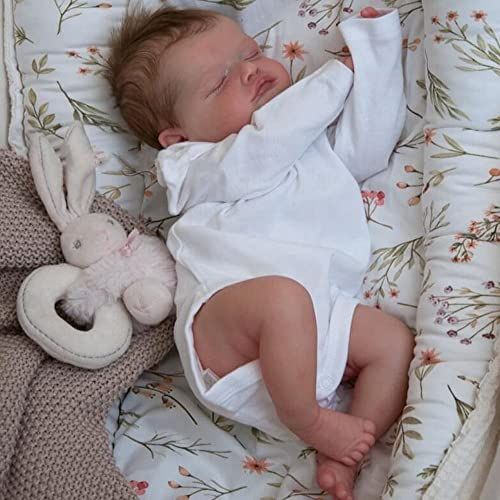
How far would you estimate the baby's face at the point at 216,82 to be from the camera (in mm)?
1364

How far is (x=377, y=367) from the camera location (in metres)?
1.21

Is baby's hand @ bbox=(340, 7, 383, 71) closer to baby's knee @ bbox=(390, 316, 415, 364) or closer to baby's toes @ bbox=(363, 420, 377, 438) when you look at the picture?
baby's knee @ bbox=(390, 316, 415, 364)

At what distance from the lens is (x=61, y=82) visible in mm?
1531

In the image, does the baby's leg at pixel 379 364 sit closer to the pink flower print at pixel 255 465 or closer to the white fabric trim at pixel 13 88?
the pink flower print at pixel 255 465

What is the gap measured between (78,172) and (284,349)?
0.46m

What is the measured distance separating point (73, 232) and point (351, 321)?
46 cm

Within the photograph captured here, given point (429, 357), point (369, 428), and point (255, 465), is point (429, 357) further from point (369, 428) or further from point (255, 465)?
point (255, 465)

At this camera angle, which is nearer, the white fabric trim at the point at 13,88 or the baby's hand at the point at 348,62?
the baby's hand at the point at 348,62

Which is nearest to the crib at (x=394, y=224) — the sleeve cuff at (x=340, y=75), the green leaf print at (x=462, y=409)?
the green leaf print at (x=462, y=409)

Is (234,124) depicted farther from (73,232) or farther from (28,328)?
(28,328)

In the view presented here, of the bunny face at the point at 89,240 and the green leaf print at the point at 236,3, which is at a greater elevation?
the green leaf print at the point at 236,3

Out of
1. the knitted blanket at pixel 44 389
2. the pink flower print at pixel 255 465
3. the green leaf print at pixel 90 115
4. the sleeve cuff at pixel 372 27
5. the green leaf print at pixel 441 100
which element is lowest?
the pink flower print at pixel 255 465

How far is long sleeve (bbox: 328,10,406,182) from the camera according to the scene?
4.37 ft

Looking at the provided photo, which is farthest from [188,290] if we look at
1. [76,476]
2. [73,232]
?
[76,476]
